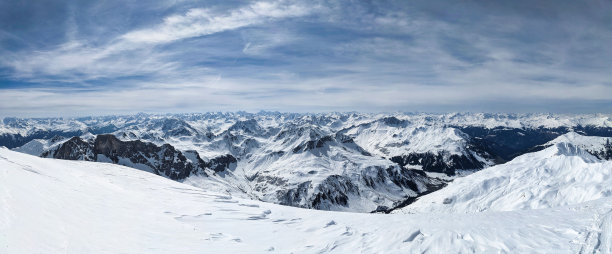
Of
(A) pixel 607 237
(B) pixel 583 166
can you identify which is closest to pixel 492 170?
(B) pixel 583 166

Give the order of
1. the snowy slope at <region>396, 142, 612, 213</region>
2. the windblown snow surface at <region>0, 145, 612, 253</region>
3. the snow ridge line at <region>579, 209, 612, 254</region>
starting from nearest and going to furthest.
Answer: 1. the snow ridge line at <region>579, 209, 612, 254</region>
2. the windblown snow surface at <region>0, 145, 612, 253</region>
3. the snowy slope at <region>396, 142, 612, 213</region>

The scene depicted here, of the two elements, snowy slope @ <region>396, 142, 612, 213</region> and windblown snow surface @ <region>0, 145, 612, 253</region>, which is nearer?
windblown snow surface @ <region>0, 145, 612, 253</region>

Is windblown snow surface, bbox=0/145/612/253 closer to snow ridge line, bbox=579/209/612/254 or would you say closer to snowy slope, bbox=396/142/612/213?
snow ridge line, bbox=579/209/612/254

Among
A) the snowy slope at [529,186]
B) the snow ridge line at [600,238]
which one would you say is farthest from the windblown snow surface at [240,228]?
the snowy slope at [529,186]

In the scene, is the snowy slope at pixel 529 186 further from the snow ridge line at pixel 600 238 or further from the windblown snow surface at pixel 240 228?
the windblown snow surface at pixel 240 228

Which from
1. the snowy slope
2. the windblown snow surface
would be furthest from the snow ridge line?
the snowy slope

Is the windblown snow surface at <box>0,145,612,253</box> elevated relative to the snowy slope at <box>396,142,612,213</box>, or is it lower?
elevated

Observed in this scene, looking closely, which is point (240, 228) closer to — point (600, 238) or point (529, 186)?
point (600, 238)

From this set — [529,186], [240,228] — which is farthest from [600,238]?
[529,186]
